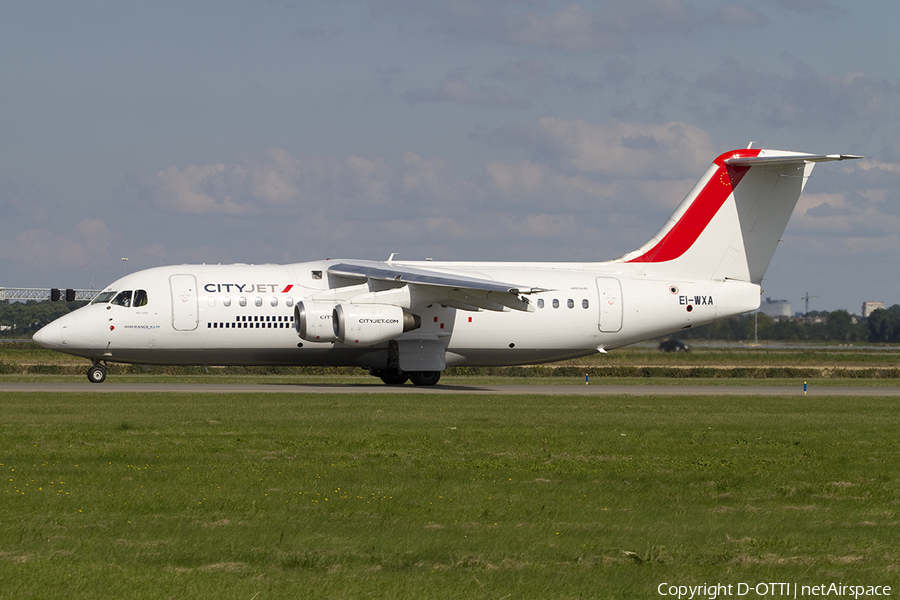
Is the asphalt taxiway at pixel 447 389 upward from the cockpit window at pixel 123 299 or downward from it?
downward

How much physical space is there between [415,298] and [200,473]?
61.2 feet

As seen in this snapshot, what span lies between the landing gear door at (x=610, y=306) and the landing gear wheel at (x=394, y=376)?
6.83 m

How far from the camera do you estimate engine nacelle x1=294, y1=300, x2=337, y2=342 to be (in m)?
30.4

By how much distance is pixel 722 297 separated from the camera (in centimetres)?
3541

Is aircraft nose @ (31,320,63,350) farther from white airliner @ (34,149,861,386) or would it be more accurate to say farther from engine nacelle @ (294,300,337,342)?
engine nacelle @ (294,300,337,342)

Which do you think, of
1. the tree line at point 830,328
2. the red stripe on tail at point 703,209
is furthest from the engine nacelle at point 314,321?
the tree line at point 830,328

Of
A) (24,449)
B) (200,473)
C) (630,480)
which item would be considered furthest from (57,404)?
(630,480)

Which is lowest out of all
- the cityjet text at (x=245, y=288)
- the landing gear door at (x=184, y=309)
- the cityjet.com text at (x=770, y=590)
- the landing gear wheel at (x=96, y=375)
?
the cityjet.com text at (x=770, y=590)

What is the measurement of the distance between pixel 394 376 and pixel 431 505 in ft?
75.5

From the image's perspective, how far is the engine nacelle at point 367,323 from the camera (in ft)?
100

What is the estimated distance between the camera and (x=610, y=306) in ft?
113

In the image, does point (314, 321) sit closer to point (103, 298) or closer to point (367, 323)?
point (367, 323)

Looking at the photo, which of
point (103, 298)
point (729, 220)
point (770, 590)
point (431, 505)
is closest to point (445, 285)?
point (103, 298)

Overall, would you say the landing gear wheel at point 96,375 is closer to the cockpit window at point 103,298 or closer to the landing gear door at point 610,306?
the cockpit window at point 103,298
